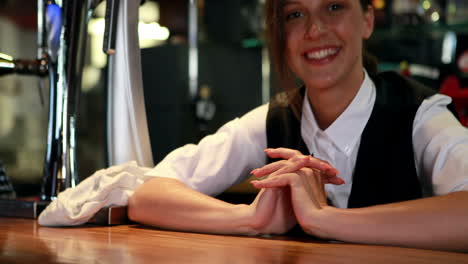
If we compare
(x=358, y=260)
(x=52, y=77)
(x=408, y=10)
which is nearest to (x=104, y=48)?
(x=52, y=77)

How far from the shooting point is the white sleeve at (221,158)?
39.6 inches

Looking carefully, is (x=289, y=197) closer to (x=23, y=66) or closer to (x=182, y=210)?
(x=182, y=210)

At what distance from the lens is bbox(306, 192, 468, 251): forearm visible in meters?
0.69

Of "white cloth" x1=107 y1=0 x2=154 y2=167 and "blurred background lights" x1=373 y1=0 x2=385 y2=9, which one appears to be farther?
"blurred background lights" x1=373 y1=0 x2=385 y2=9

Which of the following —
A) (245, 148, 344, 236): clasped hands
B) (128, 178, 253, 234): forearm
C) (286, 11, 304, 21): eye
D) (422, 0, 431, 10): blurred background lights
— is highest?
(422, 0, 431, 10): blurred background lights

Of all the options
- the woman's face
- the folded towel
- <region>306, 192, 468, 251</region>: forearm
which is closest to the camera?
<region>306, 192, 468, 251</region>: forearm

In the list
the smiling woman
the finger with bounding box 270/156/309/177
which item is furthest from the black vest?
the finger with bounding box 270/156/309/177

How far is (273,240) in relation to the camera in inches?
27.5

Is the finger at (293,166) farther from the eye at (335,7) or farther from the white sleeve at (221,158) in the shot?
the eye at (335,7)

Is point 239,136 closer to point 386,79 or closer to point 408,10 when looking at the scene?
point 386,79

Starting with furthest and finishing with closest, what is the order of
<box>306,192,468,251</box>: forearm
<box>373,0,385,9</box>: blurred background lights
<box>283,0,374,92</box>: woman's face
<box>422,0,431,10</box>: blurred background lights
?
<box>373,0,385,9</box>: blurred background lights, <box>422,0,431,10</box>: blurred background lights, <box>283,0,374,92</box>: woman's face, <box>306,192,468,251</box>: forearm

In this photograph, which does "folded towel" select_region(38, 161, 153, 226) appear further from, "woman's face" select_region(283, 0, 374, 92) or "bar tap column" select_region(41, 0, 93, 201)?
"woman's face" select_region(283, 0, 374, 92)

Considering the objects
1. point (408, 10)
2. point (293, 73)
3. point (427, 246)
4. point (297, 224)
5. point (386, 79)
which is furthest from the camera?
point (408, 10)

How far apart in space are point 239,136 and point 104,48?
352mm
